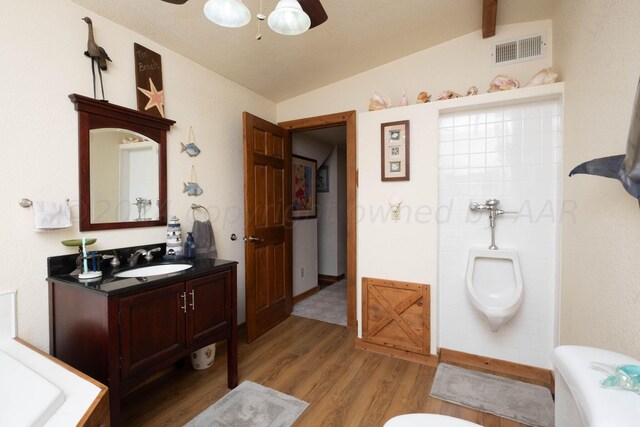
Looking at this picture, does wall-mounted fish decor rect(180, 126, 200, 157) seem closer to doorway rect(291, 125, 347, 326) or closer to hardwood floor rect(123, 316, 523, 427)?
doorway rect(291, 125, 347, 326)

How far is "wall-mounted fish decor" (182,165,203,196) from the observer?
2.28 m

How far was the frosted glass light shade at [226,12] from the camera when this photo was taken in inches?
45.7

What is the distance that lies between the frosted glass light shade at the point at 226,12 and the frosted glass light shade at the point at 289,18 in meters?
0.13

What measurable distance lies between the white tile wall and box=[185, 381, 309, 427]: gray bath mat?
1.35 meters

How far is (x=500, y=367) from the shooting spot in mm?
2148

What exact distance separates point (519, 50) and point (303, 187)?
2.62 meters

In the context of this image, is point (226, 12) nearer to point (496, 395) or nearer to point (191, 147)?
point (191, 147)

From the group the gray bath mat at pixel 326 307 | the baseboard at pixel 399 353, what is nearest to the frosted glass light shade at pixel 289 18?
the baseboard at pixel 399 353

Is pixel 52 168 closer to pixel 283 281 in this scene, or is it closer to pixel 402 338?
pixel 283 281

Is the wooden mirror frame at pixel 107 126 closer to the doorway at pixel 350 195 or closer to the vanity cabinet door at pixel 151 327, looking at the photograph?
the vanity cabinet door at pixel 151 327

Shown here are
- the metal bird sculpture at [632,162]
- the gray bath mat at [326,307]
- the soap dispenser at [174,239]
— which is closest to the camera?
the metal bird sculpture at [632,162]

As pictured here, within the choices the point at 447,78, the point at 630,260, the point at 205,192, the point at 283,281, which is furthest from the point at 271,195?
the point at 630,260

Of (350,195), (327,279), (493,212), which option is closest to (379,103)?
(350,195)

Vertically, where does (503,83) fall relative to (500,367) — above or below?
above
